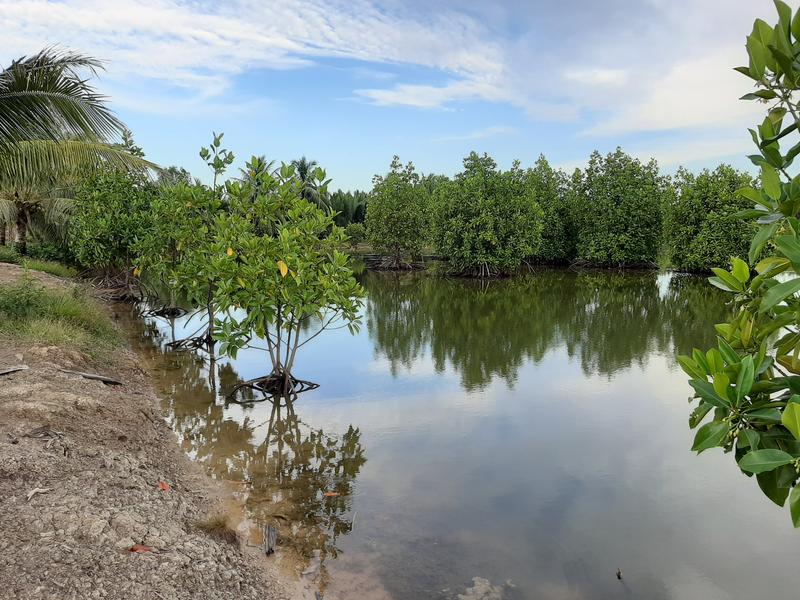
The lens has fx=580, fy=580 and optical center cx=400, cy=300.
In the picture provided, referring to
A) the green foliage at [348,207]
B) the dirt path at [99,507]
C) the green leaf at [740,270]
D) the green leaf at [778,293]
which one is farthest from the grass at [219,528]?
the green foliage at [348,207]

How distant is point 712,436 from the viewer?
1883 millimetres

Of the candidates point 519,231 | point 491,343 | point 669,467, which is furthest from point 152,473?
point 519,231

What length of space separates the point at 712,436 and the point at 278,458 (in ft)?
19.4

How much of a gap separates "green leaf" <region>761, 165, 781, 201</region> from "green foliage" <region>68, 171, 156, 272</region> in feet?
54.8

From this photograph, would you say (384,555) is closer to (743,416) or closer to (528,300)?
(743,416)

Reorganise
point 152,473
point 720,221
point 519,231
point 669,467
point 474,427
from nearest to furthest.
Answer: point 152,473 → point 669,467 → point 474,427 → point 720,221 → point 519,231

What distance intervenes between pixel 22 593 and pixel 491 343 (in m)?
11.9

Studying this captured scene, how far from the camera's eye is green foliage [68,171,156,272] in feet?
55.8

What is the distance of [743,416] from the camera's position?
1.89 m

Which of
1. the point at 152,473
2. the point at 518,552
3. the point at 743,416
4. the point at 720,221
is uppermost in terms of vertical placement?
the point at 720,221

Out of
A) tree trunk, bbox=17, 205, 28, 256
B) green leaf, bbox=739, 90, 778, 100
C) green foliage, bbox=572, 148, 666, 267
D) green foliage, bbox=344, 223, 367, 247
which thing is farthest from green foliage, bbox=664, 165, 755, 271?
tree trunk, bbox=17, 205, 28, 256

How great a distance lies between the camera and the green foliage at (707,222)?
28141 mm

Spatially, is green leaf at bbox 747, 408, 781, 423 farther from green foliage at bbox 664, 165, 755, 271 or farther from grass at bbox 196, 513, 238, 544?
green foliage at bbox 664, 165, 755, 271

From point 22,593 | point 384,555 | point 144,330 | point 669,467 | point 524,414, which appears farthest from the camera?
point 144,330
